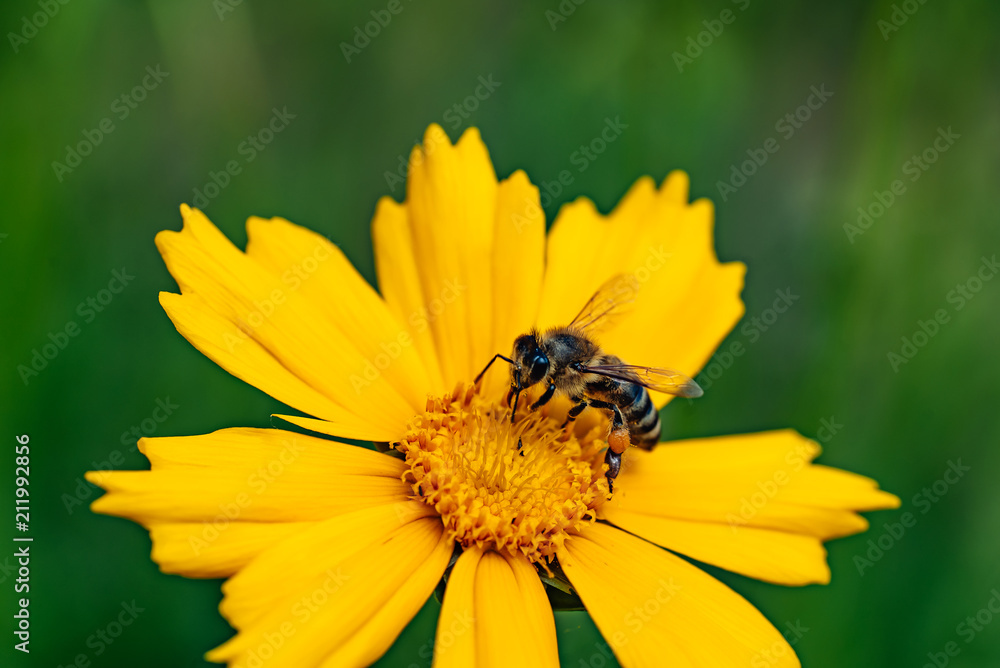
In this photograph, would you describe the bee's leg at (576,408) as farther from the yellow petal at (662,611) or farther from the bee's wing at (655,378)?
the yellow petal at (662,611)

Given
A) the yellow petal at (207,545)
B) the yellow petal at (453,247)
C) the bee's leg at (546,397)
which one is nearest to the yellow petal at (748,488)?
the bee's leg at (546,397)

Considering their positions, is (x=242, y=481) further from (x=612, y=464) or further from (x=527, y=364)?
(x=612, y=464)

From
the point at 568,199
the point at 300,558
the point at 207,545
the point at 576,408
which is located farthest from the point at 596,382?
the point at 568,199

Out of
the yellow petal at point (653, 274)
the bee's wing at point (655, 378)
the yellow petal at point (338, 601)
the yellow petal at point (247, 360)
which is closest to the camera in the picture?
the yellow petal at point (338, 601)

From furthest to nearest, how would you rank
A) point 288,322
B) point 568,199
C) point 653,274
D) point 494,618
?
point 568,199 < point 653,274 < point 288,322 < point 494,618

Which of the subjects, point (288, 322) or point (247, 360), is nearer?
point (247, 360)

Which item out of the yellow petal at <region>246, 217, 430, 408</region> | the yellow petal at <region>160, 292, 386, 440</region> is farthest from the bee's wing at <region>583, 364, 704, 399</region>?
the yellow petal at <region>160, 292, 386, 440</region>
